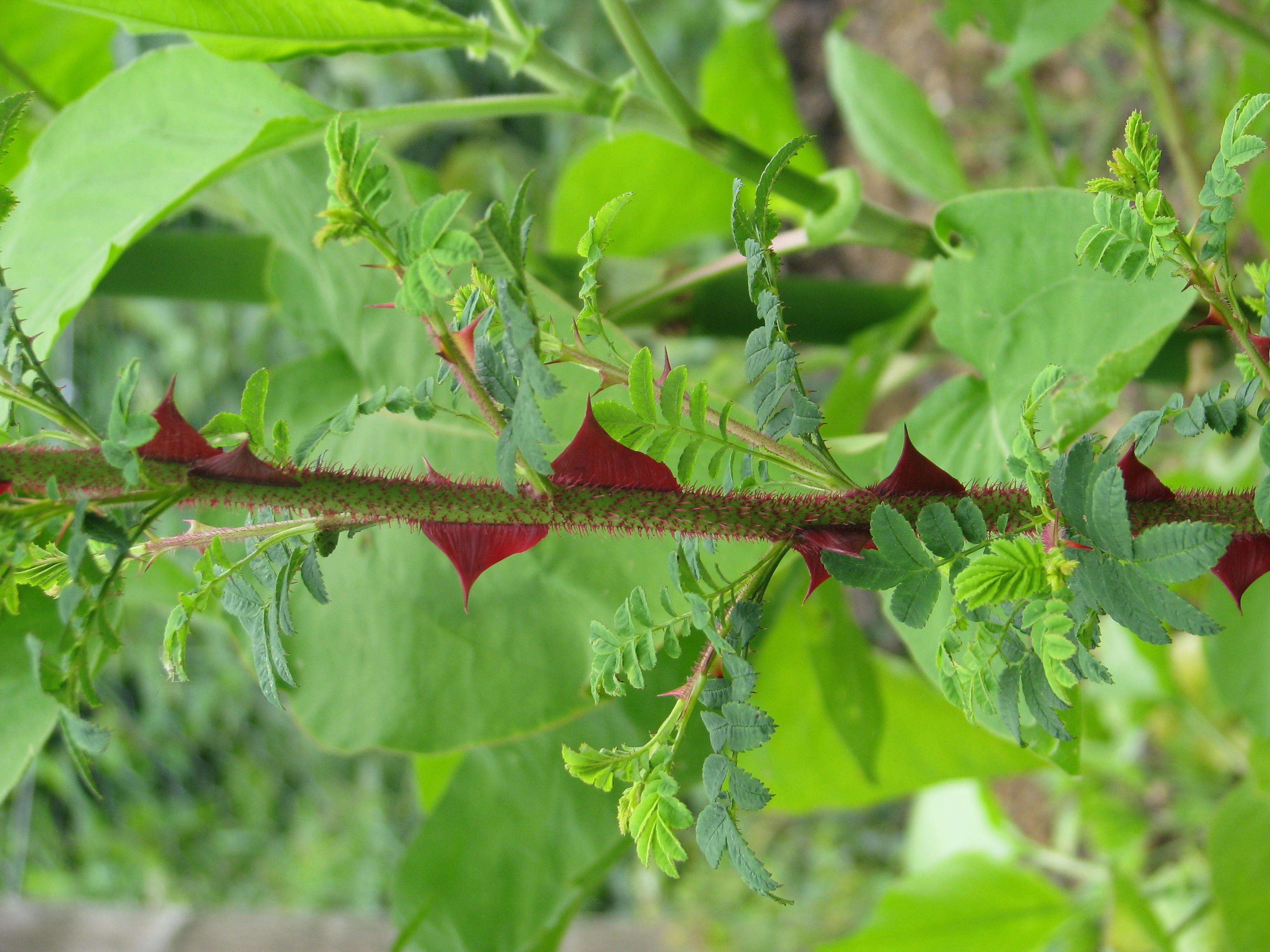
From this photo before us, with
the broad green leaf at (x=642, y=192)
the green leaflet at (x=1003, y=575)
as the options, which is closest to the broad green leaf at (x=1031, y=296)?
the green leaflet at (x=1003, y=575)

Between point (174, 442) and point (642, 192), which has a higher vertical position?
point (174, 442)

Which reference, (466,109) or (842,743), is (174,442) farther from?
(842,743)

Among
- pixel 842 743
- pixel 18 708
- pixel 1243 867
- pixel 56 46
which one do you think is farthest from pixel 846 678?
pixel 56 46

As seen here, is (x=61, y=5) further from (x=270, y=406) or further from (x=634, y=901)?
(x=634, y=901)

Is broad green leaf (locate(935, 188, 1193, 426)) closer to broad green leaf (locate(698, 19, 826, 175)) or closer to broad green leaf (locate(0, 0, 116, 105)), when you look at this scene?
broad green leaf (locate(698, 19, 826, 175))

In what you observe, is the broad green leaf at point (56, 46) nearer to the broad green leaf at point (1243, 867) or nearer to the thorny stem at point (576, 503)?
the thorny stem at point (576, 503)

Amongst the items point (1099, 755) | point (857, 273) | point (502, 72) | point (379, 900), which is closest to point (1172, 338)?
point (1099, 755)
